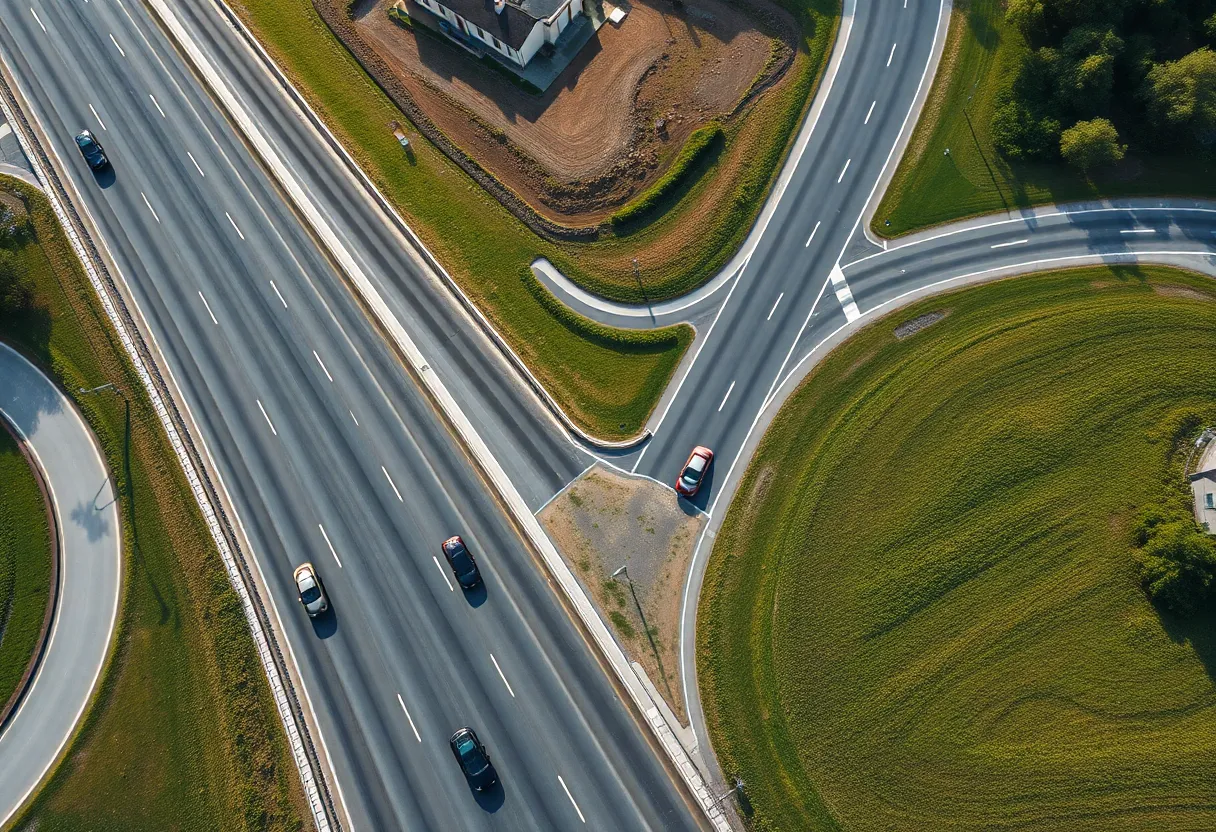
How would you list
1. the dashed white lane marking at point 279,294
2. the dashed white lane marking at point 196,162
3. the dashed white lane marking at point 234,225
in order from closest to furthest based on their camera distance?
the dashed white lane marking at point 279,294 < the dashed white lane marking at point 234,225 < the dashed white lane marking at point 196,162

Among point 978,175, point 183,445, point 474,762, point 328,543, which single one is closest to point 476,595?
point 474,762

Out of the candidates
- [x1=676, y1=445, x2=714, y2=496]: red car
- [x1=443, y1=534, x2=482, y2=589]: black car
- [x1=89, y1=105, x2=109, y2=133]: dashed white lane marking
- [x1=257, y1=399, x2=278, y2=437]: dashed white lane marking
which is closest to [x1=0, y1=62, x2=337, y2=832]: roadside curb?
[x1=89, y1=105, x2=109, y2=133]: dashed white lane marking

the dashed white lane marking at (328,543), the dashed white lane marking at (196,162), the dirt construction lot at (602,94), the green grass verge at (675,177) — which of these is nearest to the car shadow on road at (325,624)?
the dashed white lane marking at (328,543)

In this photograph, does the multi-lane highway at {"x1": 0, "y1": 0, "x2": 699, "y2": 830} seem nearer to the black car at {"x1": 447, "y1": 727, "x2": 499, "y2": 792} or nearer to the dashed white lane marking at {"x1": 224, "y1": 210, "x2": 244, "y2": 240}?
the dashed white lane marking at {"x1": 224, "y1": 210, "x2": 244, "y2": 240}

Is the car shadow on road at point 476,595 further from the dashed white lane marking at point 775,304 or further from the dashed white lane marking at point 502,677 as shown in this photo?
the dashed white lane marking at point 775,304

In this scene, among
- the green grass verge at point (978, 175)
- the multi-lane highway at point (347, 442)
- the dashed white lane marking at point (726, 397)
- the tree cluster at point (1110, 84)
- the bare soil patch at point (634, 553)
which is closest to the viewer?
the multi-lane highway at point (347, 442)

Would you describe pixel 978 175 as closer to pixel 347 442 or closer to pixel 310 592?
pixel 347 442
